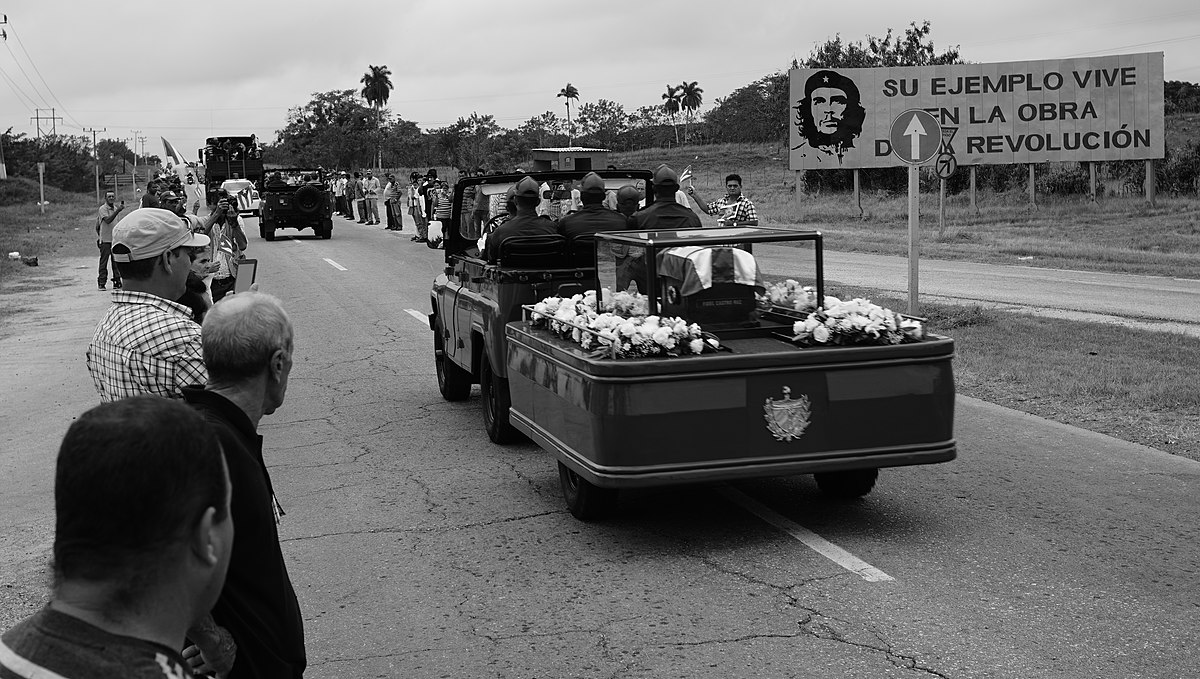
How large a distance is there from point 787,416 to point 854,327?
0.67m

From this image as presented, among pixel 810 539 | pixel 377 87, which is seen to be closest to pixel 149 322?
pixel 810 539

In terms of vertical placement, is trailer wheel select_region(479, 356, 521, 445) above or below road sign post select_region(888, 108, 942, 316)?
below

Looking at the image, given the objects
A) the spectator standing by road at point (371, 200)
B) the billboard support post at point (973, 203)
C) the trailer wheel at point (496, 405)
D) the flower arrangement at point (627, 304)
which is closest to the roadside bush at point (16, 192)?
the spectator standing by road at point (371, 200)

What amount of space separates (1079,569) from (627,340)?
2455 mm

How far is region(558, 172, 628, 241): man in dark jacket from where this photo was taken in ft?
30.4

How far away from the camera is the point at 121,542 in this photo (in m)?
1.91

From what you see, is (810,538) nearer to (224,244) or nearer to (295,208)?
(224,244)

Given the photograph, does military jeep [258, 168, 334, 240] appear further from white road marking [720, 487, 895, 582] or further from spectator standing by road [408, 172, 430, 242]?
white road marking [720, 487, 895, 582]

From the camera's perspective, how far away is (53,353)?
15367 mm

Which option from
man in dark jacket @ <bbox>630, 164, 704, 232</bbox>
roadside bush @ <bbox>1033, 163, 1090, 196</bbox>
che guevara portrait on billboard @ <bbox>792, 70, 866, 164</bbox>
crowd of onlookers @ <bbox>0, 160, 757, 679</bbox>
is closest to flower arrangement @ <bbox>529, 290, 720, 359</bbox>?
man in dark jacket @ <bbox>630, 164, 704, 232</bbox>

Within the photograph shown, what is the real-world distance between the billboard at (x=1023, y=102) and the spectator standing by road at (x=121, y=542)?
39.1m

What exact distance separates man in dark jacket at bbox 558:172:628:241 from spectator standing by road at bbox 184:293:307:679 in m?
6.02

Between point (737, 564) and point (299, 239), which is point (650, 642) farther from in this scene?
point (299, 239)

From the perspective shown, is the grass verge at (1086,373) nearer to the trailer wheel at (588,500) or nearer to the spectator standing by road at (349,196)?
the trailer wheel at (588,500)
